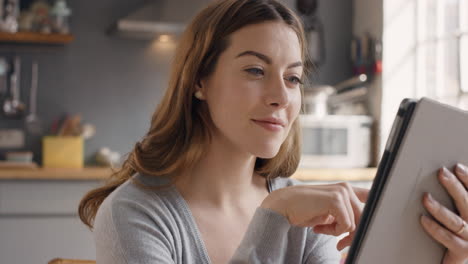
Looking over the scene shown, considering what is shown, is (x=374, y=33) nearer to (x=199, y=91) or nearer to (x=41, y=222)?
(x=41, y=222)

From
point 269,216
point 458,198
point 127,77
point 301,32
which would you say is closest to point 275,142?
point 269,216

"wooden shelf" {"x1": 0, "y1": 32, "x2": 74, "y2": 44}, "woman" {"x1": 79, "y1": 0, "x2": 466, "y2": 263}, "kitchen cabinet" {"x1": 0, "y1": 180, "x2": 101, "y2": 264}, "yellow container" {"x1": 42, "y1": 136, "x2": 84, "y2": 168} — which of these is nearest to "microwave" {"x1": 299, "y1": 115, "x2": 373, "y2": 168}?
"kitchen cabinet" {"x1": 0, "y1": 180, "x2": 101, "y2": 264}

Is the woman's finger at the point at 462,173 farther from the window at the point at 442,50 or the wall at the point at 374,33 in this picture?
the wall at the point at 374,33

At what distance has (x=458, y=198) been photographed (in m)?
0.76

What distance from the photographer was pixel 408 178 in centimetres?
71

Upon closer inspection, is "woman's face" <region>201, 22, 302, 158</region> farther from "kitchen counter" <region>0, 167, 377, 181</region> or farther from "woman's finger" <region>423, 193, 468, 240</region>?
"kitchen counter" <region>0, 167, 377, 181</region>

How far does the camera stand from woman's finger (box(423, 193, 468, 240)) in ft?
2.42

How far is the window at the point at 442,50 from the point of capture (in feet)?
9.06

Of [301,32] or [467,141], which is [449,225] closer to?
[467,141]

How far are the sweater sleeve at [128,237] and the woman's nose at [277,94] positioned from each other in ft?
0.97

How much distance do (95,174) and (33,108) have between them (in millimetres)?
910

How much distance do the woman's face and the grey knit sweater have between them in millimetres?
147

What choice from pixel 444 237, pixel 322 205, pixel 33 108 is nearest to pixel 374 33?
pixel 33 108

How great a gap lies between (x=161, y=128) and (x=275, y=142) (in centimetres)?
27
